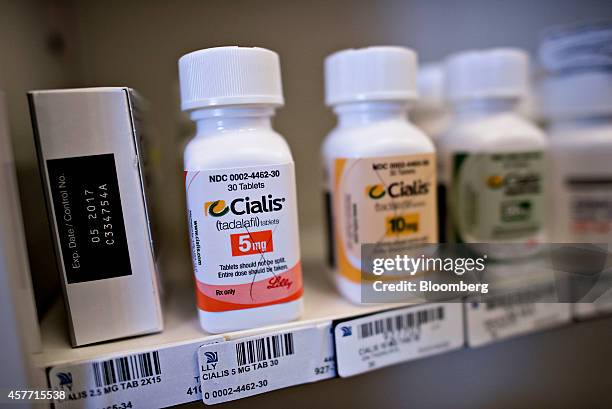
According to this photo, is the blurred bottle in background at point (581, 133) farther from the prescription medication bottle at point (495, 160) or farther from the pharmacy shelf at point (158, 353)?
the pharmacy shelf at point (158, 353)

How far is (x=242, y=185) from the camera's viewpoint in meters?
0.36

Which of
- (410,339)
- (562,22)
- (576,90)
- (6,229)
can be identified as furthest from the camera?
(562,22)

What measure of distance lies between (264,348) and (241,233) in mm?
94

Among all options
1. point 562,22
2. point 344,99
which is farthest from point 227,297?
point 562,22

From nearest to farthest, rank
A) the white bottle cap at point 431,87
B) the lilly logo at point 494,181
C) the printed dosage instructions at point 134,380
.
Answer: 1. the printed dosage instructions at point 134,380
2. the lilly logo at point 494,181
3. the white bottle cap at point 431,87

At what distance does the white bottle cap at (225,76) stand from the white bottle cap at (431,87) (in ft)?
0.94

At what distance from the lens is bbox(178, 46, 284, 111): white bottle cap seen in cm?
36

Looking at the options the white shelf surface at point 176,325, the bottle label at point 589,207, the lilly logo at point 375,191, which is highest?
the lilly logo at point 375,191

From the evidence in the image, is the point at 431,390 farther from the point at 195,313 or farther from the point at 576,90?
the point at 576,90

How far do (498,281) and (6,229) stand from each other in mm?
419

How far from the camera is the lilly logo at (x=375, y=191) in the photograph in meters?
0.41

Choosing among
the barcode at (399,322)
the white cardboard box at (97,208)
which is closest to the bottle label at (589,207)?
the barcode at (399,322)

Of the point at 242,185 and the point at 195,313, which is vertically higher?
the point at 242,185

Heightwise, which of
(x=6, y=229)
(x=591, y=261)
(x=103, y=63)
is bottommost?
(x=591, y=261)
